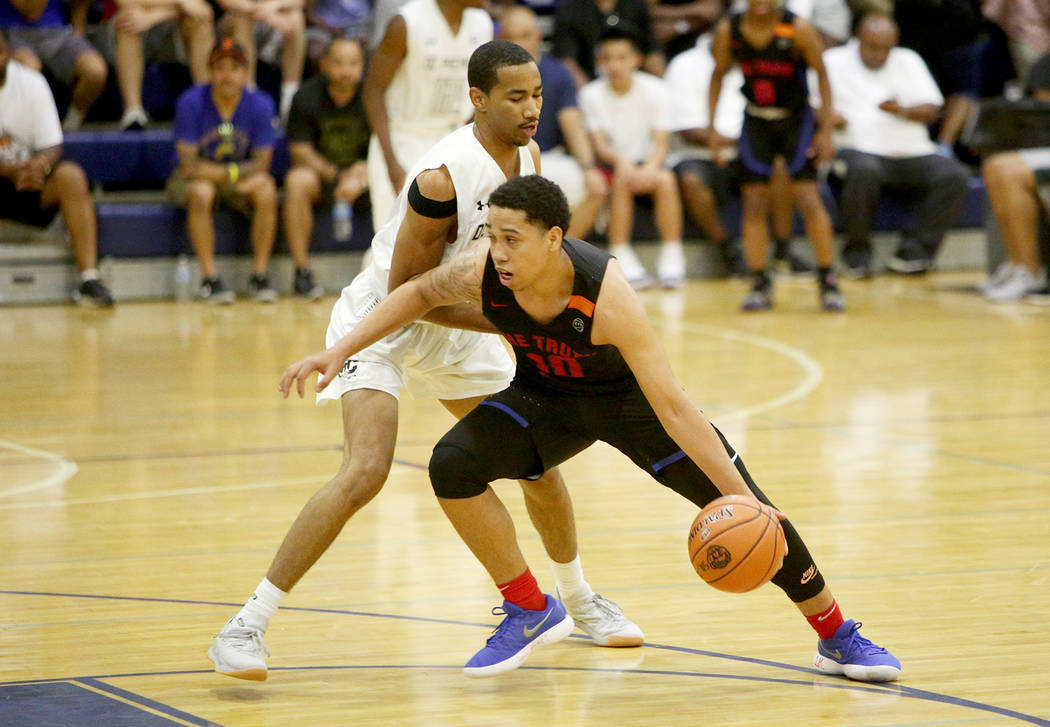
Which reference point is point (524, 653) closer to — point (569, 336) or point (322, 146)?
point (569, 336)

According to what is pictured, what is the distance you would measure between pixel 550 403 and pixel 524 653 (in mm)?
645

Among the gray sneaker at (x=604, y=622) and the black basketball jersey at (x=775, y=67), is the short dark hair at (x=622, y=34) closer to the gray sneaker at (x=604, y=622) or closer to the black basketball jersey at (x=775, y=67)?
the black basketball jersey at (x=775, y=67)

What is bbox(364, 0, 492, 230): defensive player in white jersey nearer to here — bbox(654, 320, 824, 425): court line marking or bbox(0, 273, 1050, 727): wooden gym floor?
bbox(0, 273, 1050, 727): wooden gym floor

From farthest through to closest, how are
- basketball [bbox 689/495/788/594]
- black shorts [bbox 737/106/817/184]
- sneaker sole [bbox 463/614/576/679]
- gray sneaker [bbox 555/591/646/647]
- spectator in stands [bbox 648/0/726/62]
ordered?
spectator in stands [bbox 648/0/726/62]
black shorts [bbox 737/106/817/184]
gray sneaker [bbox 555/591/646/647]
sneaker sole [bbox 463/614/576/679]
basketball [bbox 689/495/788/594]

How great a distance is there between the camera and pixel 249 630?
3.91 metres

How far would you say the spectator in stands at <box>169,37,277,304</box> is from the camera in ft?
36.6

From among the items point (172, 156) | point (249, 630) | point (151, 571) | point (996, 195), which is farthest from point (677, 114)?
point (249, 630)

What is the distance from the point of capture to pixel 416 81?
7969 millimetres

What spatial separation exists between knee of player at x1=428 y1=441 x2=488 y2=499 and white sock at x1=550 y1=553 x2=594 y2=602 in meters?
0.48

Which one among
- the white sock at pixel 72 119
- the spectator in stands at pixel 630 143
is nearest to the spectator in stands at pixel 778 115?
the spectator in stands at pixel 630 143

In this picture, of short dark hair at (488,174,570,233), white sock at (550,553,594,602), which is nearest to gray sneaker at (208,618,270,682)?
white sock at (550,553,594,602)

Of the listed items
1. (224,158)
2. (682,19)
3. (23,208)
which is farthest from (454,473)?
(682,19)

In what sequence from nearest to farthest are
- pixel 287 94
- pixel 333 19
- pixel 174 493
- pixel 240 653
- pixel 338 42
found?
1. pixel 240 653
2. pixel 174 493
3. pixel 338 42
4. pixel 287 94
5. pixel 333 19

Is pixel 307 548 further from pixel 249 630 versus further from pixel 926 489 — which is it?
pixel 926 489
